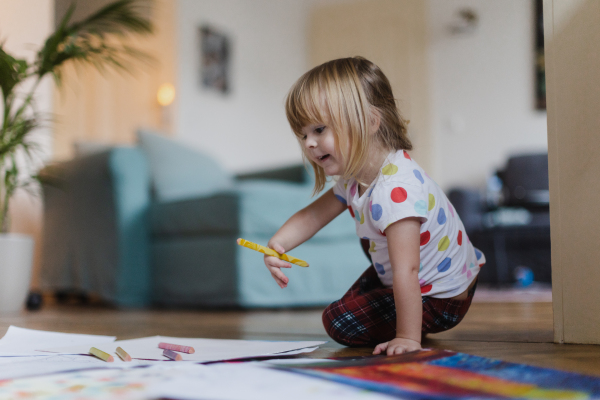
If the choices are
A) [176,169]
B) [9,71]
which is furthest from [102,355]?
[176,169]

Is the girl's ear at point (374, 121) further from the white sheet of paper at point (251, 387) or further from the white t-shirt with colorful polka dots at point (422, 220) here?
the white sheet of paper at point (251, 387)

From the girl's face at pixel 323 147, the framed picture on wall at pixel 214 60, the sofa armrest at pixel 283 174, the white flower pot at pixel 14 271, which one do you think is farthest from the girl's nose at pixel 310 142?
the framed picture on wall at pixel 214 60

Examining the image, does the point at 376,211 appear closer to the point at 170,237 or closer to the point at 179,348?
the point at 179,348

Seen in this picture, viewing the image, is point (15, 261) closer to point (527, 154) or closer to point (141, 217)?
point (141, 217)

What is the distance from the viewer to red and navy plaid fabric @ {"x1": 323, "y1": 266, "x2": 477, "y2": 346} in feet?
2.87

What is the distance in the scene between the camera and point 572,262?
824 millimetres

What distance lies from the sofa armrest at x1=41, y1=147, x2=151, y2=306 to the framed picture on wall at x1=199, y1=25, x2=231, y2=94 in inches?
62.5

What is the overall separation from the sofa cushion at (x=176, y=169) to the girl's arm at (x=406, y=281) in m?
1.38

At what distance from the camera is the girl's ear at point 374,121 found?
81 cm

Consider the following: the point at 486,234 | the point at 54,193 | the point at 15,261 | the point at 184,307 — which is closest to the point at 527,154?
the point at 486,234

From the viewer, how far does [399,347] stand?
0.69 metres

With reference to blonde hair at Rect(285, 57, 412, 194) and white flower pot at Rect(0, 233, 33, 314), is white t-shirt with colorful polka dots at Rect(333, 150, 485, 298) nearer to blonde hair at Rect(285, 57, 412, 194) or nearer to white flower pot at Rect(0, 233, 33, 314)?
blonde hair at Rect(285, 57, 412, 194)

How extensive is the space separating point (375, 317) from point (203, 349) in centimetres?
28

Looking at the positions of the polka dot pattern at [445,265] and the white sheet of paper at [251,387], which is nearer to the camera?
the white sheet of paper at [251,387]
